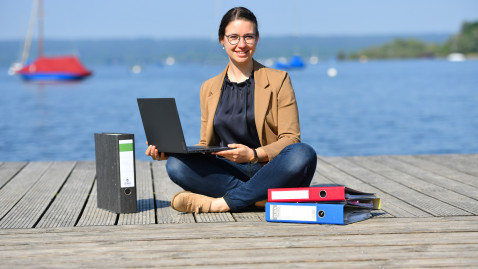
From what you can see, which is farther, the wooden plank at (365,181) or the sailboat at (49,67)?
the sailboat at (49,67)

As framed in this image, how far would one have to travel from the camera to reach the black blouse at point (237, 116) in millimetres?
3271

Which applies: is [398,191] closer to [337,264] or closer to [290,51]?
[337,264]

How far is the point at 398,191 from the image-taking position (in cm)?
390

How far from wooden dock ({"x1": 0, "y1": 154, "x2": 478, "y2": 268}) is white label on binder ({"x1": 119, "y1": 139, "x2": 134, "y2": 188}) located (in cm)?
17

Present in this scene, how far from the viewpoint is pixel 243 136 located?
Answer: 10.8 feet

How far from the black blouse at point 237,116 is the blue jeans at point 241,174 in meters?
0.14

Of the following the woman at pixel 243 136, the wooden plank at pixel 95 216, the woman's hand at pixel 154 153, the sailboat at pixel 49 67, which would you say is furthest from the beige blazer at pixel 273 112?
the sailboat at pixel 49 67

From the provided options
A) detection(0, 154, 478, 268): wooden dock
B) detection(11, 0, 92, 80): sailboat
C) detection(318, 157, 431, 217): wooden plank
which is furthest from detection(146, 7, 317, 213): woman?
detection(11, 0, 92, 80): sailboat

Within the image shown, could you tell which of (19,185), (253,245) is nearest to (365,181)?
(253,245)

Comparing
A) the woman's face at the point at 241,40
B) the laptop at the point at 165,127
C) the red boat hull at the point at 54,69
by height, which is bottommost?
the red boat hull at the point at 54,69

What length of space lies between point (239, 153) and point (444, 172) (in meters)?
2.08

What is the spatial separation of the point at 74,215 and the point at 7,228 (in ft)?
1.24

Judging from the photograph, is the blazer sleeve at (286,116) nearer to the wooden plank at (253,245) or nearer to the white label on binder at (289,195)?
the white label on binder at (289,195)

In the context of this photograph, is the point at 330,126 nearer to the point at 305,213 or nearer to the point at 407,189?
the point at 407,189
